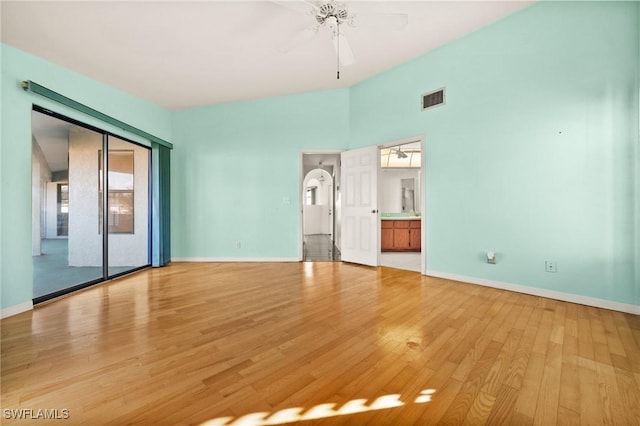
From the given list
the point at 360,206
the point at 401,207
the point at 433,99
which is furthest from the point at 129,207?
the point at 401,207

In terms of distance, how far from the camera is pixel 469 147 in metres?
3.62

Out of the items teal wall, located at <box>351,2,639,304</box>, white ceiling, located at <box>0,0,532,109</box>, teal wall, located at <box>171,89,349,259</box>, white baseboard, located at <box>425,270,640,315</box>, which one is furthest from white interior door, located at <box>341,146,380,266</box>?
white ceiling, located at <box>0,0,532,109</box>

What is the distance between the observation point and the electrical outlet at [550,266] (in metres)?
2.95

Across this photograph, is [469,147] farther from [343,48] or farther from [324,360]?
[324,360]

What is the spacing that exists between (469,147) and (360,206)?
6.51ft

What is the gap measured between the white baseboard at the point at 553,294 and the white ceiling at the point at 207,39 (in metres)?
3.26

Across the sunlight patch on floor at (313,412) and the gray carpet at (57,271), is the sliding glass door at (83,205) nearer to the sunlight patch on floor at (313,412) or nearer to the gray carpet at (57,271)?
the gray carpet at (57,271)

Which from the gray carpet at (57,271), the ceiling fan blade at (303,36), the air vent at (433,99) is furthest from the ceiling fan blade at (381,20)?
the gray carpet at (57,271)

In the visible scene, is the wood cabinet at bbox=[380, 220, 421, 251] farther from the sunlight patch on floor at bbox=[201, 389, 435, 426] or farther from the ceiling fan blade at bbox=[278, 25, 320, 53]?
the sunlight patch on floor at bbox=[201, 389, 435, 426]

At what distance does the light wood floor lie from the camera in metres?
1.30

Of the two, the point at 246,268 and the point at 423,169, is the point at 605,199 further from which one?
the point at 246,268

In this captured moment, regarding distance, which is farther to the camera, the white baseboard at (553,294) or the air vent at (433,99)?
the air vent at (433,99)

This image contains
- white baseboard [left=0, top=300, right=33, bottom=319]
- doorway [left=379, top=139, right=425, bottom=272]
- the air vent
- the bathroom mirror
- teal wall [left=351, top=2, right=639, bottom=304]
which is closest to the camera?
white baseboard [left=0, top=300, right=33, bottom=319]

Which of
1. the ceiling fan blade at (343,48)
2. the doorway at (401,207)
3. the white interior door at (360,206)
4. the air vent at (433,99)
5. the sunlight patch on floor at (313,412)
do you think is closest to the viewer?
the sunlight patch on floor at (313,412)
